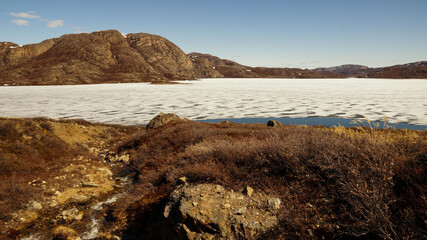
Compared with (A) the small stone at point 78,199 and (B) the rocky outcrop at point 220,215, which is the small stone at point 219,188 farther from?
(A) the small stone at point 78,199

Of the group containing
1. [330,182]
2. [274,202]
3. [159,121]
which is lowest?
[159,121]

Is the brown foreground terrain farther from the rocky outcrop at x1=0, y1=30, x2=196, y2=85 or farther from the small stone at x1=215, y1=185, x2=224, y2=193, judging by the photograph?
the rocky outcrop at x1=0, y1=30, x2=196, y2=85

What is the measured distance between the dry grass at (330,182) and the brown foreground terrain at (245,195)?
0.02 m

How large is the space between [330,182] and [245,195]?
1.91 meters

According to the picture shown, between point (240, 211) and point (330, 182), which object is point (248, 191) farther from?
point (330, 182)

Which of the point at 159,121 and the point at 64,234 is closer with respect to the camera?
the point at 64,234

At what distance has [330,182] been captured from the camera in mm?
5051

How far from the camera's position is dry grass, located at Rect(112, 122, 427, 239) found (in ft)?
12.9

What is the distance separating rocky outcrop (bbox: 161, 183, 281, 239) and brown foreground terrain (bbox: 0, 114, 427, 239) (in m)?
0.02

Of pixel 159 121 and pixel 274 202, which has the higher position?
pixel 274 202

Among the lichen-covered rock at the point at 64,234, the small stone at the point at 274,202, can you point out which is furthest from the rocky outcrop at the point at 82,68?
the small stone at the point at 274,202

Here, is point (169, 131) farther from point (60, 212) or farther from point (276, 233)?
point (276, 233)

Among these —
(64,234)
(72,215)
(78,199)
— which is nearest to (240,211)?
(64,234)

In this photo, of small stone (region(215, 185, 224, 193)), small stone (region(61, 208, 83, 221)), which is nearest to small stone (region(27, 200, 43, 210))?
small stone (region(61, 208, 83, 221))
